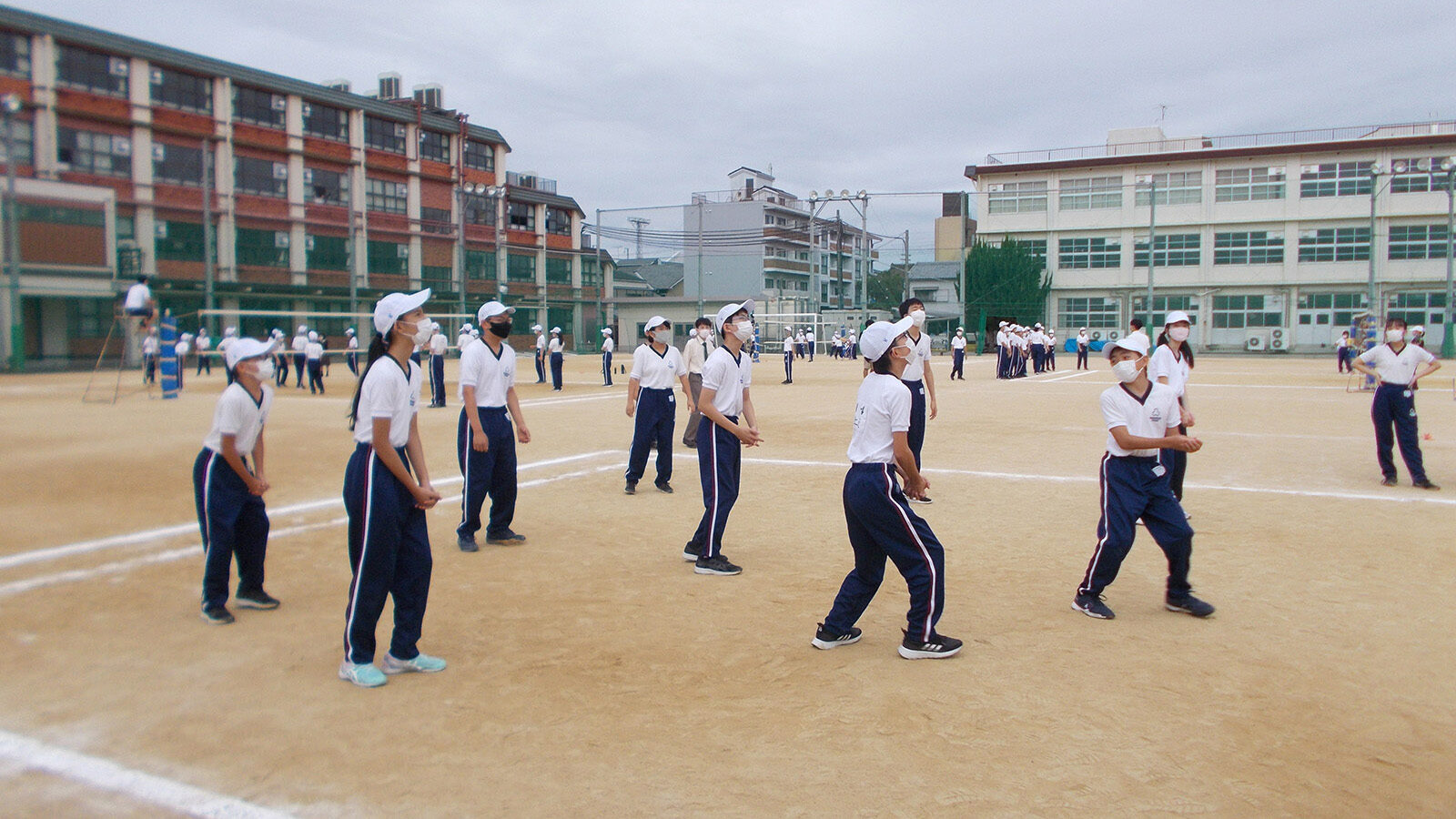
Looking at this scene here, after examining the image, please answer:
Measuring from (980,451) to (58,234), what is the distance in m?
34.2

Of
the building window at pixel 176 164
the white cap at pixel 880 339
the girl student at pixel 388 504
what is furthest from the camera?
the building window at pixel 176 164

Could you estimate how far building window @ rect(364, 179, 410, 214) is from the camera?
51.3m

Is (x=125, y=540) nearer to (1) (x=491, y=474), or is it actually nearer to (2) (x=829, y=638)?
(1) (x=491, y=474)

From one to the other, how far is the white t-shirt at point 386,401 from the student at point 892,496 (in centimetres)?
234

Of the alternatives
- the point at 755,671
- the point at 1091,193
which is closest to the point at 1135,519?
the point at 755,671

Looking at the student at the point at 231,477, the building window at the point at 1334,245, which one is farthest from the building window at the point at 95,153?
the building window at the point at 1334,245

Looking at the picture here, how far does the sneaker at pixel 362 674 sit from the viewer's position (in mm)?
4578

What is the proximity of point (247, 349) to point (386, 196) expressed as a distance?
50897mm

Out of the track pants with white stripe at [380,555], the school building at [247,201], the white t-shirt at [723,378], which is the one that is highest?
the school building at [247,201]

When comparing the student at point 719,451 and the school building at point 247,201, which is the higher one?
the school building at point 247,201

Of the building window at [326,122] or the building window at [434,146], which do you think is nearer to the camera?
the building window at [326,122]

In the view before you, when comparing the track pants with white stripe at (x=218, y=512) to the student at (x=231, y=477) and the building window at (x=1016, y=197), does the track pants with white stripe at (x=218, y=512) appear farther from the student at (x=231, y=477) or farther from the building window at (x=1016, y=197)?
the building window at (x=1016, y=197)

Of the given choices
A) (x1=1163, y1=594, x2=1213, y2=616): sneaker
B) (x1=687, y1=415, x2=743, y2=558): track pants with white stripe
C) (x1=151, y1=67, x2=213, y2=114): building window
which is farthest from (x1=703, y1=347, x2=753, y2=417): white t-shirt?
(x1=151, y1=67, x2=213, y2=114): building window

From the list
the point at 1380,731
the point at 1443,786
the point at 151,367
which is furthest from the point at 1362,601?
the point at 151,367
